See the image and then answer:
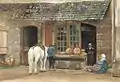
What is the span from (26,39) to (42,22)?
2259mm

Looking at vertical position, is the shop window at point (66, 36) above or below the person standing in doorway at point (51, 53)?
above

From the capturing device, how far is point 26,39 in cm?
2523

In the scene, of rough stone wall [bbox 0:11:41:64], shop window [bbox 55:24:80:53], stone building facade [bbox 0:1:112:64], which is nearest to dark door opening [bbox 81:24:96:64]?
shop window [bbox 55:24:80:53]

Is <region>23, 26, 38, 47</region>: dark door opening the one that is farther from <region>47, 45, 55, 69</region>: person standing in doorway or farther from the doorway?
<region>47, 45, 55, 69</region>: person standing in doorway

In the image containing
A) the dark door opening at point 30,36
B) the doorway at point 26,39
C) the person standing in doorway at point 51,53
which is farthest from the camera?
the dark door opening at point 30,36

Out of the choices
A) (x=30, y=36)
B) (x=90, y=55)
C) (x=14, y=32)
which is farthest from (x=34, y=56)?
(x=30, y=36)

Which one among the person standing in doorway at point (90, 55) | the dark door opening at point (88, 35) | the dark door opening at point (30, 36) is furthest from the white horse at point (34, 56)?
the dark door opening at point (30, 36)

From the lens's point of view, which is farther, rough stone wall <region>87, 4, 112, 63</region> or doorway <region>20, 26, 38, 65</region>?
doorway <region>20, 26, 38, 65</region>

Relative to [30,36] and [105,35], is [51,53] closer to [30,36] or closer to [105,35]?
[105,35]

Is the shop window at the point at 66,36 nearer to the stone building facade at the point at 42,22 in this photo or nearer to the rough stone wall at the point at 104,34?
the stone building facade at the point at 42,22

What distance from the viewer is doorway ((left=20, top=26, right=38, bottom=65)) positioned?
24.8m

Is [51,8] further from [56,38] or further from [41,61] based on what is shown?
[41,61]

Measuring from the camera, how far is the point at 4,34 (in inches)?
979

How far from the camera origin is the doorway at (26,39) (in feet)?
81.4
